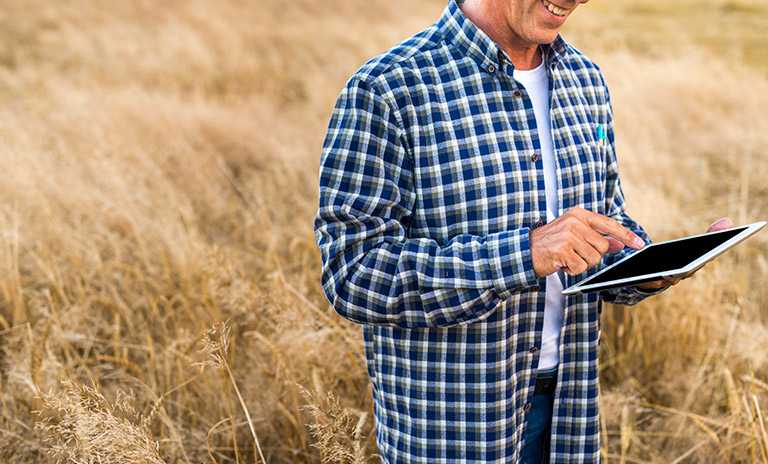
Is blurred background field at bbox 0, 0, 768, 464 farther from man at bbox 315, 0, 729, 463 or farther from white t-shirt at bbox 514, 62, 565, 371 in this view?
white t-shirt at bbox 514, 62, 565, 371

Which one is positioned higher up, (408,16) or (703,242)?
(408,16)

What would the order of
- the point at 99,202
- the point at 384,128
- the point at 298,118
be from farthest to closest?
1. the point at 298,118
2. the point at 99,202
3. the point at 384,128

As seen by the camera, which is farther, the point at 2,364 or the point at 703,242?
the point at 2,364

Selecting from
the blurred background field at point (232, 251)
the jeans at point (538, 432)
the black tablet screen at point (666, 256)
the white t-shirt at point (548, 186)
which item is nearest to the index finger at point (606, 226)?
the black tablet screen at point (666, 256)

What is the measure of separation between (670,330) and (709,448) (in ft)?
2.12

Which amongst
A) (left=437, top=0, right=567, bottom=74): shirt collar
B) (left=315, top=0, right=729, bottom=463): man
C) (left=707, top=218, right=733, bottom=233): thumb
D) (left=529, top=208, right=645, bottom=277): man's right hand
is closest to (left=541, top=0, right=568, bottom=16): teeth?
(left=315, top=0, right=729, bottom=463): man

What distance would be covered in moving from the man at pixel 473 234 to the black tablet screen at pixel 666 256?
6 centimetres

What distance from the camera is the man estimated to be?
1.17 meters

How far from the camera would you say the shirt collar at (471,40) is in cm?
131

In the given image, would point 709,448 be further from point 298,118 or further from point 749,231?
point 298,118

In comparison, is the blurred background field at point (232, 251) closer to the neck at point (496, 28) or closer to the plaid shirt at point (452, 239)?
the plaid shirt at point (452, 239)

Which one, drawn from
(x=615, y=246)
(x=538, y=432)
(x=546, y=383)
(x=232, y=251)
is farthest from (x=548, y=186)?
(x=232, y=251)

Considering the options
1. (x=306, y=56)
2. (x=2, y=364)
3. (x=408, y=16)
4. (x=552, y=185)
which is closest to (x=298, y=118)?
(x=306, y=56)

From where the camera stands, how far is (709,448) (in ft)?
7.54
